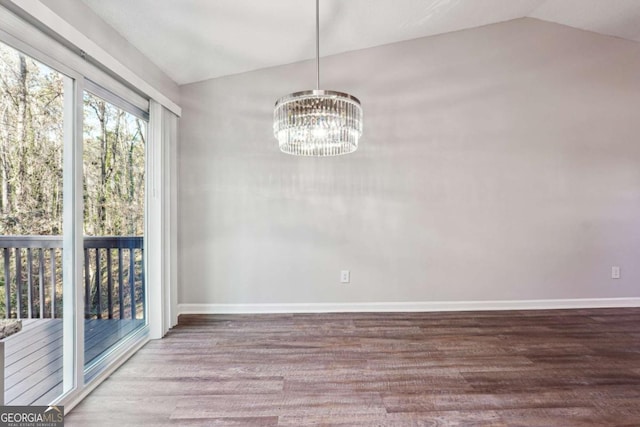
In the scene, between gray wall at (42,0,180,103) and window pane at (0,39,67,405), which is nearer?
window pane at (0,39,67,405)

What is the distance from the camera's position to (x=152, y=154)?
112 inches

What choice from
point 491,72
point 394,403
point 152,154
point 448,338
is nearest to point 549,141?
point 491,72

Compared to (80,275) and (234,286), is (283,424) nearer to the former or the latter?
(80,275)

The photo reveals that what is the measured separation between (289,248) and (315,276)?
0.40 meters

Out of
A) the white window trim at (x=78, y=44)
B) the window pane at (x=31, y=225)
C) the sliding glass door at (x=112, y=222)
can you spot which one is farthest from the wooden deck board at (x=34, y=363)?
the white window trim at (x=78, y=44)

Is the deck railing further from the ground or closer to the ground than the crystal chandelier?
closer to the ground

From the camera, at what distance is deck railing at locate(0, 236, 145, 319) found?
1.65 metres

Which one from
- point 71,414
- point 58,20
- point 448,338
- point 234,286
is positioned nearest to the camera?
point 58,20

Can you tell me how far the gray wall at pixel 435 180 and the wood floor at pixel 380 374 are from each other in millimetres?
450

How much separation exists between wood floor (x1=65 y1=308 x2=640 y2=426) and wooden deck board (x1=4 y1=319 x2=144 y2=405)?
0.22m

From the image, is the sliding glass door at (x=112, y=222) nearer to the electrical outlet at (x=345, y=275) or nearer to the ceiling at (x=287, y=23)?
the ceiling at (x=287, y=23)

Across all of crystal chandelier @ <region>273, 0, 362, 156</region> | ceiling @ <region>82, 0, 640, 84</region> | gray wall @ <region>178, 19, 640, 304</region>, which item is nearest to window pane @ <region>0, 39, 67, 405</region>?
ceiling @ <region>82, 0, 640, 84</region>

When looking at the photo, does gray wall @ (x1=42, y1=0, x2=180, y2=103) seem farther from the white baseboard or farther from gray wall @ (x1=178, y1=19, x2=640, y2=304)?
the white baseboard

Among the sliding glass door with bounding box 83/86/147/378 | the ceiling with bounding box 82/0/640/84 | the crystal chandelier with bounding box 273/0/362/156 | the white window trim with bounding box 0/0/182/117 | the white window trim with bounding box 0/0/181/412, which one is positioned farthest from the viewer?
the ceiling with bounding box 82/0/640/84
